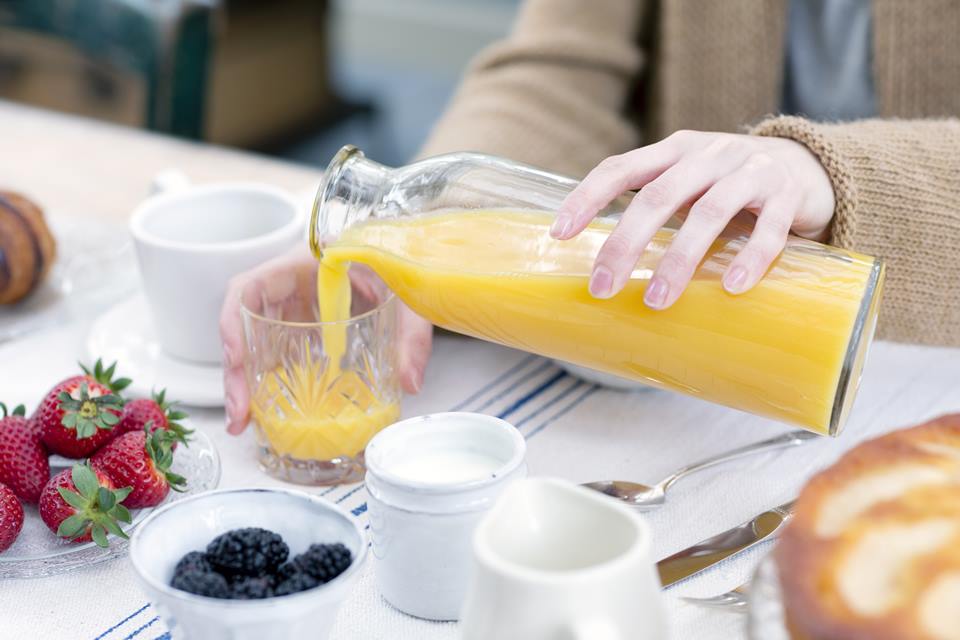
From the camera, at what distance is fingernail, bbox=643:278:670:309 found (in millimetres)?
579

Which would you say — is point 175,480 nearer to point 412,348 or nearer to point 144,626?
point 144,626

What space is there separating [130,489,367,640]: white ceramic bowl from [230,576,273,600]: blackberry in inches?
0.4

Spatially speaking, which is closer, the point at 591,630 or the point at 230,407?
the point at 591,630

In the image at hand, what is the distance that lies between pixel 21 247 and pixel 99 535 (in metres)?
0.39

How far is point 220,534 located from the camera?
0.52 m

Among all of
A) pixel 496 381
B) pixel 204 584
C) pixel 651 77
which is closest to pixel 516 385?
pixel 496 381

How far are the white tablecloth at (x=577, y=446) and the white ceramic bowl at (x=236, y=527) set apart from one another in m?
0.07

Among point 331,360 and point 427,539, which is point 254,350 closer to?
point 331,360

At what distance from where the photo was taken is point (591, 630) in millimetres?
377

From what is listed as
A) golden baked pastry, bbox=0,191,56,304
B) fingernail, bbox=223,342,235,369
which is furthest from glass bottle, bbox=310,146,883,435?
golden baked pastry, bbox=0,191,56,304

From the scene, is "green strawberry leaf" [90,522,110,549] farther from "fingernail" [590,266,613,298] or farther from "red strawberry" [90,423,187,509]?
"fingernail" [590,266,613,298]

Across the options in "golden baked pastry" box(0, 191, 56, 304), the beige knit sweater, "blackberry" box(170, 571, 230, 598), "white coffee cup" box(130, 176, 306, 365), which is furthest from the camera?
the beige knit sweater

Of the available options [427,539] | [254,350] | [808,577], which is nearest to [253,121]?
[254,350]

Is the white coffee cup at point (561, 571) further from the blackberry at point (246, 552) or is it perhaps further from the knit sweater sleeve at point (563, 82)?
the knit sweater sleeve at point (563, 82)
